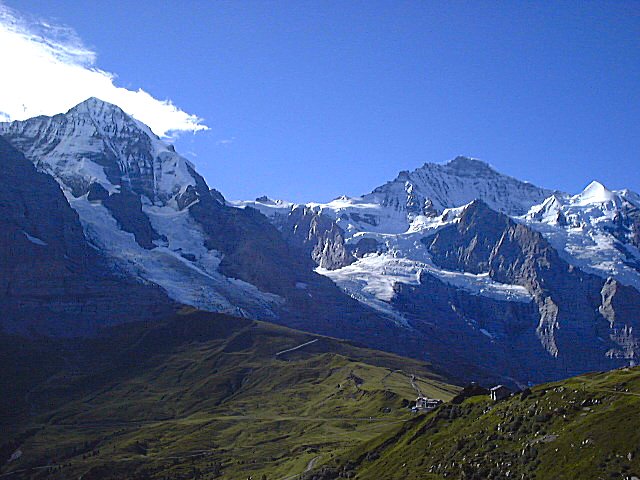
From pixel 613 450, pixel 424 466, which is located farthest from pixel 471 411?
pixel 613 450

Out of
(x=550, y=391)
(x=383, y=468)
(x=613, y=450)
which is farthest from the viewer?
(x=383, y=468)

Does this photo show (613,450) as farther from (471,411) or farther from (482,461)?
(471,411)

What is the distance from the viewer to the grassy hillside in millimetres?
147125

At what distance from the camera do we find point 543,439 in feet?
530

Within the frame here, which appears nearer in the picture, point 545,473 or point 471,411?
point 545,473

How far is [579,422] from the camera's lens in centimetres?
16088

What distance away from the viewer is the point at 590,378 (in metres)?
191

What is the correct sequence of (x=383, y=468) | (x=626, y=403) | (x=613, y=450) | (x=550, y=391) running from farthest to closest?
1. (x=383, y=468)
2. (x=550, y=391)
3. (x=626, y=403)
4. (x=613, y=450)

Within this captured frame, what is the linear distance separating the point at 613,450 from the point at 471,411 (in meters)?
53.8

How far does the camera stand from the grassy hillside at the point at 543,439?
483ft

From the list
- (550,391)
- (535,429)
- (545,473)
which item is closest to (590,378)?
(550,391)

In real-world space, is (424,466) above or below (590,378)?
below

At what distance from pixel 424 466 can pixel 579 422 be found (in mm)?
34527

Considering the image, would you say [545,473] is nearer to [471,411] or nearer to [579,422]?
[579,422]
